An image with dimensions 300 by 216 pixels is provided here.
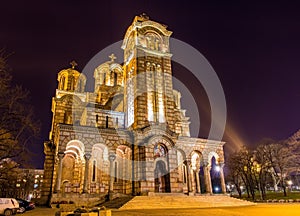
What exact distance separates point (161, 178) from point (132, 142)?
15.0 ft

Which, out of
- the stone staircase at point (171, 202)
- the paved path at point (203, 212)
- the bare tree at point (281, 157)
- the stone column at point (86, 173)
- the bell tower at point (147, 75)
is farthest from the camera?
the bare tree at point (281, 157)

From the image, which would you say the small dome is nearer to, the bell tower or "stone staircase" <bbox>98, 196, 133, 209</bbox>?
the bell tower

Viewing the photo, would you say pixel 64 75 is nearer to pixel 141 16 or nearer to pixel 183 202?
pixel 141 16

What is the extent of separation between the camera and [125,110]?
3067cm

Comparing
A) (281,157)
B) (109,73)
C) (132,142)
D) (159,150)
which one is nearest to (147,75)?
(132,142)

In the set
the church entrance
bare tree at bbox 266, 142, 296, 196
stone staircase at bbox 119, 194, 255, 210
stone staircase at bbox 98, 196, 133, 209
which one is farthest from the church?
bare tree at bbox 266, 142, 296, 196

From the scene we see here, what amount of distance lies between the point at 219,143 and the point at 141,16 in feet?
60.1

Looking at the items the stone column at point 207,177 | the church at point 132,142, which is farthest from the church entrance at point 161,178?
the stone column at point 207,177

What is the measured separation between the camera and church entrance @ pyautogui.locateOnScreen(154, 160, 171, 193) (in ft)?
77.0

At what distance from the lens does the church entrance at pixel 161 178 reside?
23484mm

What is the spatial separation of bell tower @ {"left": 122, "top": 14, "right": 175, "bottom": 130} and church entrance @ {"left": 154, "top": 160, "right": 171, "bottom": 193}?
4395mm

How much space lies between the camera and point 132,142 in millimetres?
24812

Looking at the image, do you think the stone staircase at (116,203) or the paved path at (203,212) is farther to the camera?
the stone staircase at (116,203)

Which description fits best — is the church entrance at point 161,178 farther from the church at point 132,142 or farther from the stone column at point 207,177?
the stone column at point 207,177
